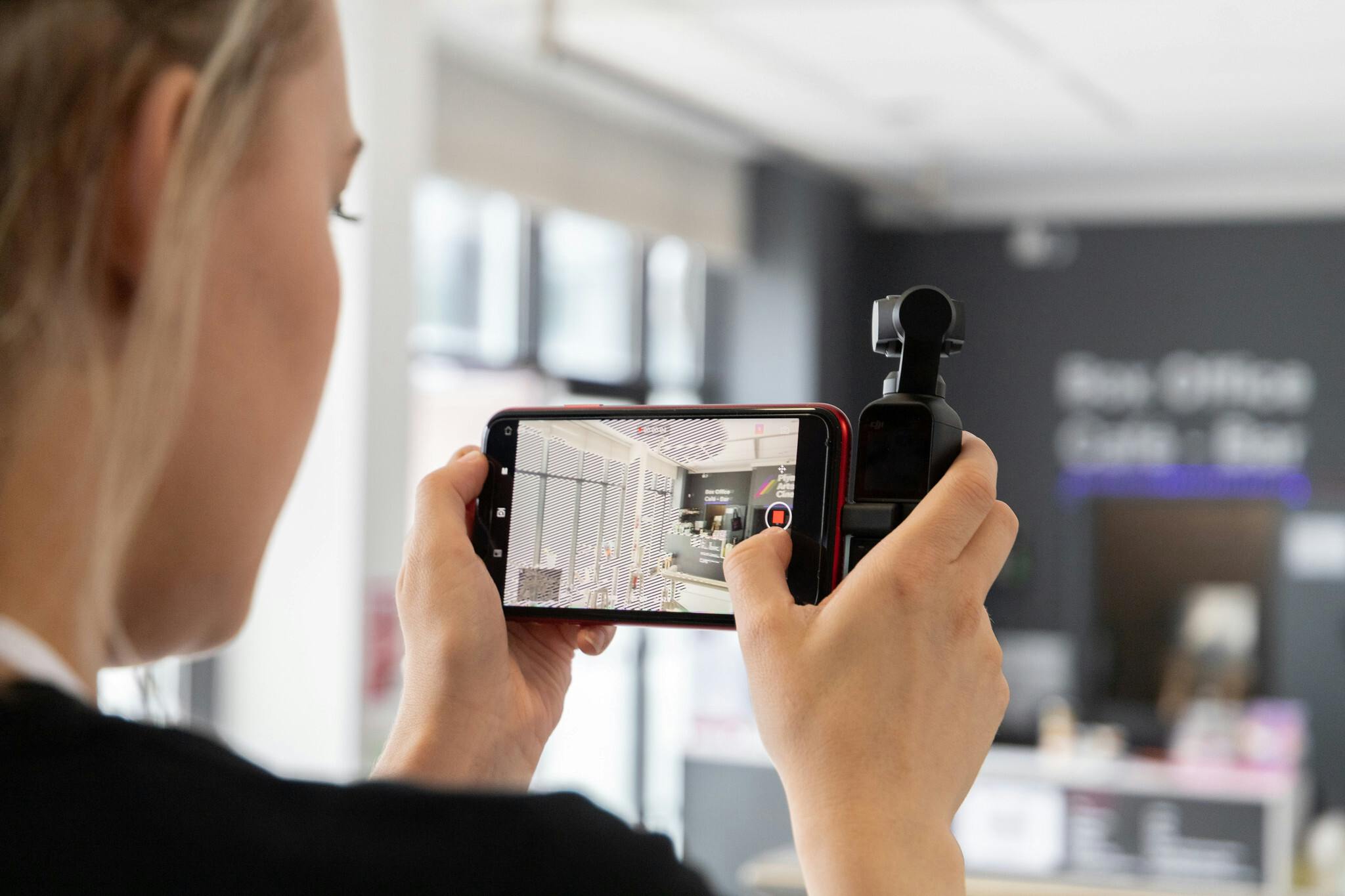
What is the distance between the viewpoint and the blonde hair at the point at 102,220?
37 centimetres

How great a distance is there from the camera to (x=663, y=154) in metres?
5.18

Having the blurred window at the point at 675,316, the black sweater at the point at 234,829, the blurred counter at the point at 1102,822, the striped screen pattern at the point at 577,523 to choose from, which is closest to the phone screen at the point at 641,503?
the striped screen pattern at the point at 577,523

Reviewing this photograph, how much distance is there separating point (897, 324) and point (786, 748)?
0.70 ft

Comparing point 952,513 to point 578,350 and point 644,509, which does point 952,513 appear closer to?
point 644,509

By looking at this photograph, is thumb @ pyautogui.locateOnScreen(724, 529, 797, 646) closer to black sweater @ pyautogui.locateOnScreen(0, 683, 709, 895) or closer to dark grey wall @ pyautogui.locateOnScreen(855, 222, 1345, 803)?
black sweater @ pyautogui.locateOnScreen(0, 683, 709, 895)

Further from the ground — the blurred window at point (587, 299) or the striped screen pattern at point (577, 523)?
the blurred window at point (587, 299)

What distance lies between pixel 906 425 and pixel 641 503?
202mm

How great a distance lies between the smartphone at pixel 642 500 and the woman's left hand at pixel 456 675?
4 centimetres

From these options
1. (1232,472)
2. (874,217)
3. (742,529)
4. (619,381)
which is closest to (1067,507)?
(1232,472)

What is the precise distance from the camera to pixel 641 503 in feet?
2.66

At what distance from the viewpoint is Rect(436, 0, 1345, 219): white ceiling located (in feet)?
12.7

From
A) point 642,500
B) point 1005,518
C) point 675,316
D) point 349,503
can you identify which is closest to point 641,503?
point 642,500

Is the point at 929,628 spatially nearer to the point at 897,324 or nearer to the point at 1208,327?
the point at 897,324

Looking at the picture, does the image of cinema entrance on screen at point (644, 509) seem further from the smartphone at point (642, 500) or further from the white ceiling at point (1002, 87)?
the white ceiling at point (1002, 87)
